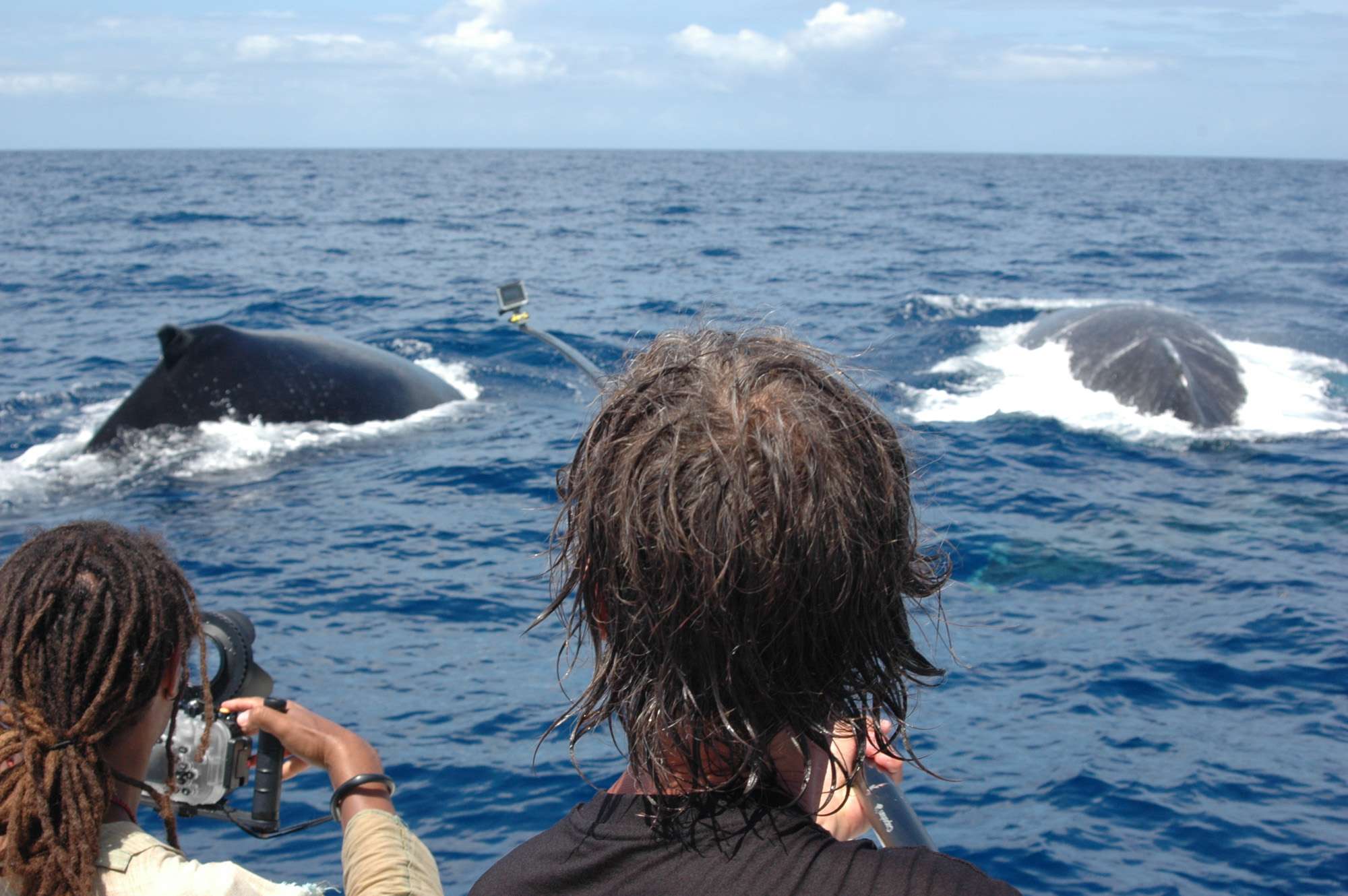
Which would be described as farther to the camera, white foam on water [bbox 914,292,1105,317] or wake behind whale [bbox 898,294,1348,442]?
white foam on water [bbox 914,292,1105,317]

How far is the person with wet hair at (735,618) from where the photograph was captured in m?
1.43

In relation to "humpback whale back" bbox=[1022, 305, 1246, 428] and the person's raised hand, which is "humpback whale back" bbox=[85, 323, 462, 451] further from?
the person's raised hand

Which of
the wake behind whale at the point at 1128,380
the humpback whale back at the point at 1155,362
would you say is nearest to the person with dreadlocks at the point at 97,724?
→ the wake behind whale at the point at 1128,380

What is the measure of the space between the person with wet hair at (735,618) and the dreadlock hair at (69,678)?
0.94 m

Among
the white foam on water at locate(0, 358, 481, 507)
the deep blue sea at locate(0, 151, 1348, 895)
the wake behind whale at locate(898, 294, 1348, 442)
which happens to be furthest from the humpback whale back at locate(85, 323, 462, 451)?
the wake behind whale at locate(898, 294, 1348, 442)

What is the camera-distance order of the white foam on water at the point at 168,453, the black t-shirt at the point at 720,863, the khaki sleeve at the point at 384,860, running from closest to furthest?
1. the black t-shirt at the point at 720,863
2. the khaki sleeve at the point at 384,860
3. the white foam on water at the point at 168,453

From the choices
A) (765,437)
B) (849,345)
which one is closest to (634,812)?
(765,437)

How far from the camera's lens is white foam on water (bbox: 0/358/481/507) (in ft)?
32.5

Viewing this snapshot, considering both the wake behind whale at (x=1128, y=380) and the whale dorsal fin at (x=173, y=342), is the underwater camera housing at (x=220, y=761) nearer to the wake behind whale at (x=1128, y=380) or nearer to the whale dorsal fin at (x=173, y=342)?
the whale dorsal fin at (x=173, y=342)

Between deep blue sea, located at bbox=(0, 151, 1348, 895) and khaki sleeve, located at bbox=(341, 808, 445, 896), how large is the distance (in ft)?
2.56

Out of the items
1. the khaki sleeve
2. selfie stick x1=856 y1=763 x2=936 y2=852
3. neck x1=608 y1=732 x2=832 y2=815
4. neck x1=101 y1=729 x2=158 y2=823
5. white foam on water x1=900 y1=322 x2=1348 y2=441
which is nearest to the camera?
neck x1=608 y1=732 x2=832 y2=815

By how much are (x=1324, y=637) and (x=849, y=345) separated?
10.1m

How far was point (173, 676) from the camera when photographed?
2.27 meters

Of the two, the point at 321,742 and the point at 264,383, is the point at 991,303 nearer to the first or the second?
the point at 264,383
